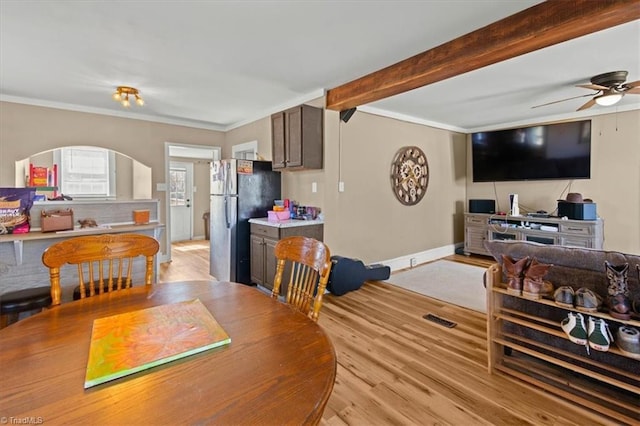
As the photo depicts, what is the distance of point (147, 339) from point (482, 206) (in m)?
5.71

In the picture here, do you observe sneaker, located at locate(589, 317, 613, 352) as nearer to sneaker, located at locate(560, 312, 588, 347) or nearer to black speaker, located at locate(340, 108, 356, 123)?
sneaker, located at locate(560, 312, 588, 347)

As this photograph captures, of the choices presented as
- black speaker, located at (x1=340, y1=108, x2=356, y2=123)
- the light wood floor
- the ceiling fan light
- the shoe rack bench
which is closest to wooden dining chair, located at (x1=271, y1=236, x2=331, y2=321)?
the light wood floor

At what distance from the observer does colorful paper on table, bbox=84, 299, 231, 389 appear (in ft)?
2.81

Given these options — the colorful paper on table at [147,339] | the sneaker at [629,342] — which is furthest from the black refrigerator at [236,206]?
the sneaker at [629,342]

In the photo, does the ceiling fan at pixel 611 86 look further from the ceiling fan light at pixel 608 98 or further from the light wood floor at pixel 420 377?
the light wood floor at pixel 420 377

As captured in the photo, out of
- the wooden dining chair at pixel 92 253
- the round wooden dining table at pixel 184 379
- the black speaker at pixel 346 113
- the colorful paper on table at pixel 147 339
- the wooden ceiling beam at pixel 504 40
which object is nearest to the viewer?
the round wooden dining table at pixel 184 379

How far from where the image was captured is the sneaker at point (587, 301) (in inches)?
67.4

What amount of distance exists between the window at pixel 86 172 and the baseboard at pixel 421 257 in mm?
4803

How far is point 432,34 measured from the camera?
8.04 ft

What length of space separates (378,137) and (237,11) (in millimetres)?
2695

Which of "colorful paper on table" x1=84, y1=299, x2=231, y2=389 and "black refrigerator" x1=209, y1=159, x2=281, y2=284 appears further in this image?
"black refrigerator" x1=209, y1=159, x2=281, y2=284

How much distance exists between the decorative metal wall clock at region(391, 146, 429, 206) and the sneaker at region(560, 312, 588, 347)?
119 inches

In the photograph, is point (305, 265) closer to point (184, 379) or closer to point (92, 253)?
point (184, 379)

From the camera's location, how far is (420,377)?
2061 mm
